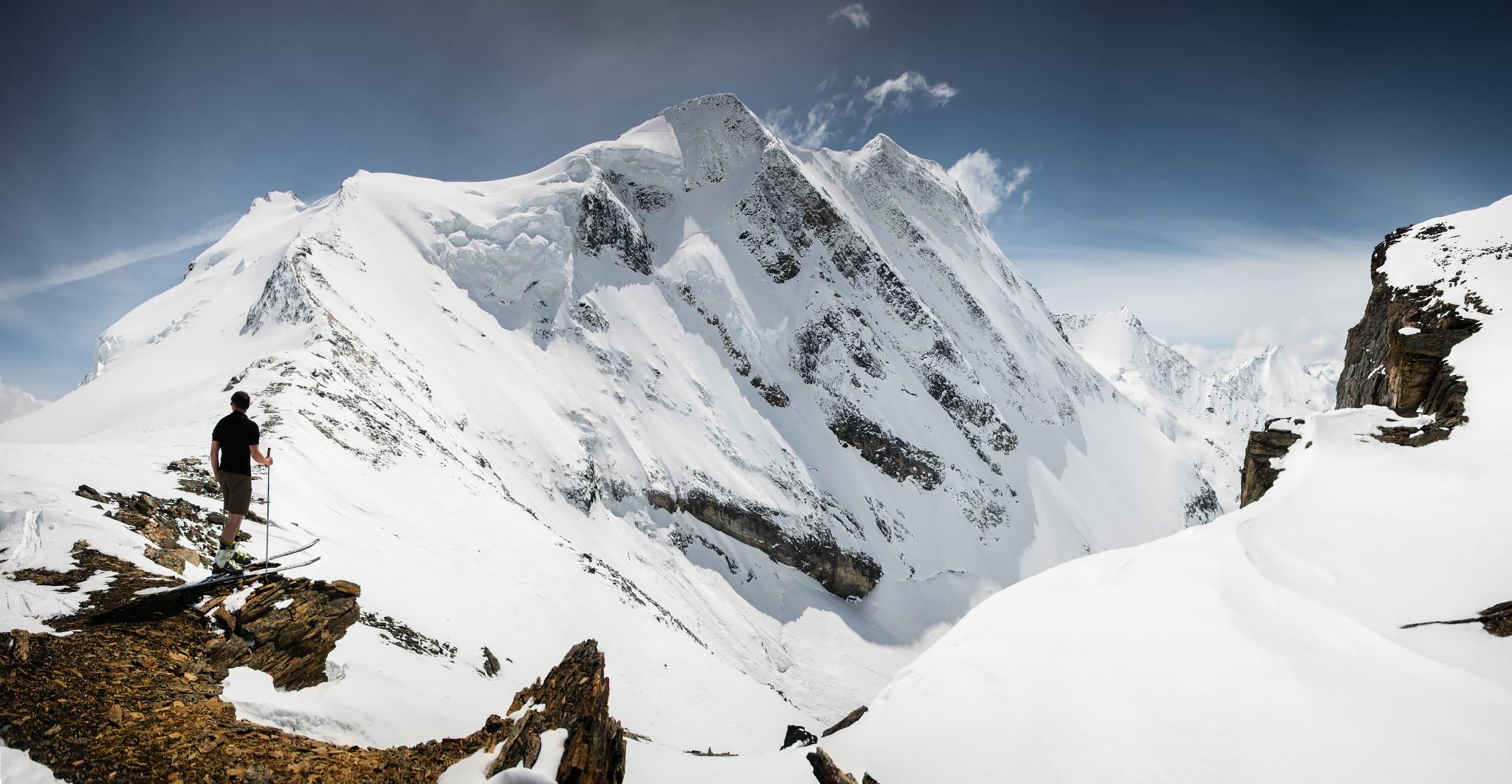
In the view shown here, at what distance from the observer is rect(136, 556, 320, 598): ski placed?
6887 mm

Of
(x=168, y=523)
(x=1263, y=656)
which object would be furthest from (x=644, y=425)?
(x=1263, y=656)

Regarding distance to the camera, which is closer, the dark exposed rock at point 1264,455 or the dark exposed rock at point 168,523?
the dark exposed rock at point 168,523

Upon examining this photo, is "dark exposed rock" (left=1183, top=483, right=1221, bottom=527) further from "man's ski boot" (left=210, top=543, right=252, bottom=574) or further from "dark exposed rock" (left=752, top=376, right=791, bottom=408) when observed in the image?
"man's ski boot" (left=210, top=543, right=252, bottom=574)

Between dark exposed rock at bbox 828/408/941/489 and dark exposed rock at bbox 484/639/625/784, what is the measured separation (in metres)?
67.1

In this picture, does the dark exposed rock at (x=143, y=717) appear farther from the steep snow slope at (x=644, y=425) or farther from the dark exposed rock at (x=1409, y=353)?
the dark exposed rock at (x=1409, y=353)

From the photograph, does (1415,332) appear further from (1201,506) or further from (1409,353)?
(1201,506)

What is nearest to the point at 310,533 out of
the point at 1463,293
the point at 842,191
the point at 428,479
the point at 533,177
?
the point at 428,479

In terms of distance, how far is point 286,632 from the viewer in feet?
25.0

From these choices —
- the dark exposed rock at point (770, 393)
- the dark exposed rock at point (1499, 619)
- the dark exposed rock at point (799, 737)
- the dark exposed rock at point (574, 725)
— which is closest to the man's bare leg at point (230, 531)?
the dark exposed rock at point (574, 725)

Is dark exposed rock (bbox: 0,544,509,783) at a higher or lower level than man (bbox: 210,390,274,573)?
lower

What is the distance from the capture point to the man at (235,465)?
26.7 feet

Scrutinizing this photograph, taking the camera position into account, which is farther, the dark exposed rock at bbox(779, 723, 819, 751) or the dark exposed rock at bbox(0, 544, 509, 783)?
the dark exposed rock at bbox(779, 723, 819, 751)

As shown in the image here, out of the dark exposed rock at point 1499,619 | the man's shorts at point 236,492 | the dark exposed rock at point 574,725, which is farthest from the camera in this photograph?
the man's shorts at point 236,492

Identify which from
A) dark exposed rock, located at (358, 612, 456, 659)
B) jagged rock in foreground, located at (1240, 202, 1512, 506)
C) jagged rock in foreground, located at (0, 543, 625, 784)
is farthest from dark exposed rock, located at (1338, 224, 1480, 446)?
dark exposed rock, located at (358, 612, 456, 659)
